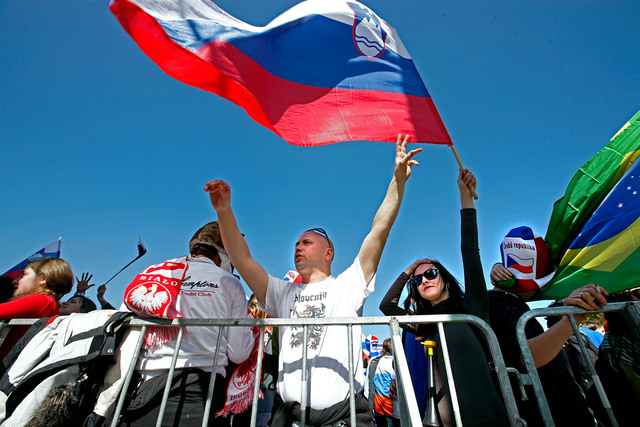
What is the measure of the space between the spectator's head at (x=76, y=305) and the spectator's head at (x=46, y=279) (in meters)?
1.45

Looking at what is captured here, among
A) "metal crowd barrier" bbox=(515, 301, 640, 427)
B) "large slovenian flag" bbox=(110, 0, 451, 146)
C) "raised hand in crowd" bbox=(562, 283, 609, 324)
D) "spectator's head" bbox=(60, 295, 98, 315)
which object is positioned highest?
"large slovenian flag" bbox=(110, 0, 451, 146)

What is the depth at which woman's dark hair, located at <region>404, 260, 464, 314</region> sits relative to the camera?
268 centimetres

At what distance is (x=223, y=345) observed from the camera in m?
2.34

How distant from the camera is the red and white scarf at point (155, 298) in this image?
2.19 metres

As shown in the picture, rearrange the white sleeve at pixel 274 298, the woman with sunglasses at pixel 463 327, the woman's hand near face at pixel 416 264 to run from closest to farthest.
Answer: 1. the woman with sunglasses at pixel 463 327
2. the white sleeve at pixel 274 298
3. the woman's hand near face at pixel 416 264

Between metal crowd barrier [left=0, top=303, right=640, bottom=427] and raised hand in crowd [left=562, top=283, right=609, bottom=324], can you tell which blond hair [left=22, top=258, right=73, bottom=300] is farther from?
raised hand in crowd [left=562, top=283, right=609, bottom=324]

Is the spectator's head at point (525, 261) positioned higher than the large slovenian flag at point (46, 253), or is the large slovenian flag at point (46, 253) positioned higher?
the large slovenian flag at point (46, 253)

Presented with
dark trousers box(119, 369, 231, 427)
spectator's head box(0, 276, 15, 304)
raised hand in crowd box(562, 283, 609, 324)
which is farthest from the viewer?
spectator's head box(0, 276, 15, 304)

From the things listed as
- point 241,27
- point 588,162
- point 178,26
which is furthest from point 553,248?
point 178,26

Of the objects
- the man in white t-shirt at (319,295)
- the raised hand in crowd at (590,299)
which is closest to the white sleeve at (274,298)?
the man in white t-shirt at (319,295)

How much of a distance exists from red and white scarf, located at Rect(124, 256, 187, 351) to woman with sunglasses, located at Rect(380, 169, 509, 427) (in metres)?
1.52

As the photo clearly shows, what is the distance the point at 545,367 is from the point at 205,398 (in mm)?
2230

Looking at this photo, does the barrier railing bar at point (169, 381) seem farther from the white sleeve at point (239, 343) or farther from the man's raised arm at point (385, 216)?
the man's raised arm at point (385, 216)

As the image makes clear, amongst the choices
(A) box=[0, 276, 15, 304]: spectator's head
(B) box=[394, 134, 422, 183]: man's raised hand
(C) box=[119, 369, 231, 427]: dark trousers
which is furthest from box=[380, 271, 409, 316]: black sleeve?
(A) box=[0, 276, 15, 304]: spectator's head
